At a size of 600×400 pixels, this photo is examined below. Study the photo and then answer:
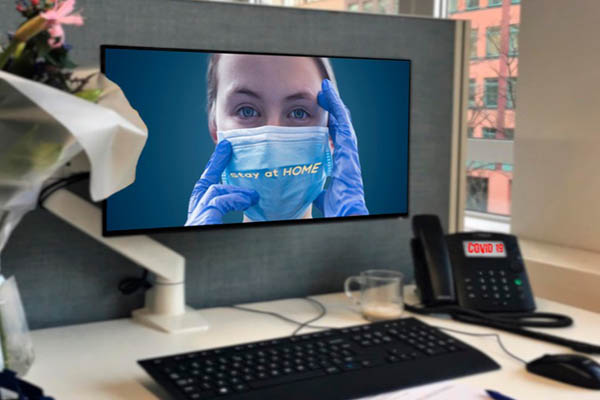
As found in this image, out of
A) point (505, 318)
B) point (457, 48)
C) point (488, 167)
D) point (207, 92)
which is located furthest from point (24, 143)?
point (488, 167)

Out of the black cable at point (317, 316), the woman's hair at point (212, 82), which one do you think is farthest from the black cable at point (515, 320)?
the woman's hair at point (212, 82)

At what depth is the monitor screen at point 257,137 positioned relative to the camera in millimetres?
1118

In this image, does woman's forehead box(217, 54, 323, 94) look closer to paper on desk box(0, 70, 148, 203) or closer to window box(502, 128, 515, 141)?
paper on desk box(0, 70, 148, 203)

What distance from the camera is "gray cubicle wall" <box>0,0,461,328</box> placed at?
47.8 inches

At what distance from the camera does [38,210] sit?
3.93ft

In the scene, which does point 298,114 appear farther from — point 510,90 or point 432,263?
point 510,90

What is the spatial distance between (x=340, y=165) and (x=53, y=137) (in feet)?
2.22

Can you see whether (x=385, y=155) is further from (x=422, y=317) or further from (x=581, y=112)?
(x=581, y=112)

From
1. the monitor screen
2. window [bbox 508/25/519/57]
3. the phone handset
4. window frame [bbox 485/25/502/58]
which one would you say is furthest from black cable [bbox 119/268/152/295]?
window frame [bbox 485/25/502/58]

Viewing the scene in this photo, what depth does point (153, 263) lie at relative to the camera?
1.21 metres

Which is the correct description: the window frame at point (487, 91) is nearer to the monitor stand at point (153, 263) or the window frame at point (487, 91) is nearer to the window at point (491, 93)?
the window at point (491, 93)

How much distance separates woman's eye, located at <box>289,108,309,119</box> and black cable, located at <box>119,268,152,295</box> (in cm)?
39

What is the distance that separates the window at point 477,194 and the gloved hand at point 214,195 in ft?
4.88

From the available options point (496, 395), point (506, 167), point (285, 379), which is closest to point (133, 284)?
point (285, 379)
